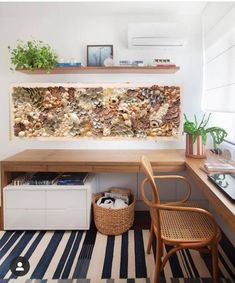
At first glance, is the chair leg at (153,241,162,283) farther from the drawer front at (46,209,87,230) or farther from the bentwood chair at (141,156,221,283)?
the drawer front at (46,209,87,230)

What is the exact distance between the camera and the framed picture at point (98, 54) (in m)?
2.54

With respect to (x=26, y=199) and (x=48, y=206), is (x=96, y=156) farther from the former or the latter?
(x=26, y=199)

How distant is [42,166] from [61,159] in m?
0.18

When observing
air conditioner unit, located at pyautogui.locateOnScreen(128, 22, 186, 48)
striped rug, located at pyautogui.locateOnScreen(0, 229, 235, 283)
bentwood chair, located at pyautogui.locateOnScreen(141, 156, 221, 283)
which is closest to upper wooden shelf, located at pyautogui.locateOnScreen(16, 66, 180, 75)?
air conditioner unit, located at pyautogui.locateOnScreen(128, 22, 186, 48)

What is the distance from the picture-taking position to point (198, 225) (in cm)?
160

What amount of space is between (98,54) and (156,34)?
617 millimetres

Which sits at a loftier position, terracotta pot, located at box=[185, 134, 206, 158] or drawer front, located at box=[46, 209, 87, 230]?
terracotta pot, located at box=[185, 134, 206, 158]

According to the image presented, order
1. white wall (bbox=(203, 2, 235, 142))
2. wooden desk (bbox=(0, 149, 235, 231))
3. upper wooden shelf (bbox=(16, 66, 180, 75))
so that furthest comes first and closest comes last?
upper wooden shelf (bbox=(16, 66, 180, 75)) → wooden desk (bbox=(0, 149, 235, 231)) → white wall (bbox=(203, 2, 235, 142))

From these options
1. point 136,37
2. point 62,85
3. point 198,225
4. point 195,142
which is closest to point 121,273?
point 198,225

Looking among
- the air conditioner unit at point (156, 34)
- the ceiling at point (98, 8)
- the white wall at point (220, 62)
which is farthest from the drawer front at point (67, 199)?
the ceiling at point (98, 8)

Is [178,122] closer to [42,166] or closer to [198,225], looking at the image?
[198,225]

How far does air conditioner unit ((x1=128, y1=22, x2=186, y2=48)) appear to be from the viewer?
242 cm

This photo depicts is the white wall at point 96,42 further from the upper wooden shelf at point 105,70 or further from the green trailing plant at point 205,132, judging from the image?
the green trailing plant at point 205,132

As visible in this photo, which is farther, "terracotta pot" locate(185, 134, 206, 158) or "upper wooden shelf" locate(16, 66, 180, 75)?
"upper wooden shelf" locate(16, 66, 180, 75)
